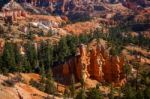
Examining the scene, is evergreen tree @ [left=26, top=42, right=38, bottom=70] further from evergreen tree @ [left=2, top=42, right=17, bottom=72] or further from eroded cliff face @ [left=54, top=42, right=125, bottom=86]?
evergreen tree @ [left=2, top=42, right=17, bottom=72]

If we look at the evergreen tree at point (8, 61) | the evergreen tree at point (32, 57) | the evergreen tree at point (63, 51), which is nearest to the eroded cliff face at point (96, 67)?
the evergreen tree at point (32, 57)

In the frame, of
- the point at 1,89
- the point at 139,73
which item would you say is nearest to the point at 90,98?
the point at 1,89

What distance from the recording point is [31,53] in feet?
581

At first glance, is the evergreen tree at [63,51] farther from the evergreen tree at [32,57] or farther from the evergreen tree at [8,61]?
the evergreen tree at [8,61]

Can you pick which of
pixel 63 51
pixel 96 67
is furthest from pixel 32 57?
pixel 96 67

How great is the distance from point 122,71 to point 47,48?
123 ft

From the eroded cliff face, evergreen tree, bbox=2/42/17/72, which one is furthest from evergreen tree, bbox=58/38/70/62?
evergreen tree, bbox=2/42/17/72

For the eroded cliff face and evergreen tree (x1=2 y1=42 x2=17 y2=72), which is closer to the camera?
evergreen tree (x1=2 y1=42 x2=17 y2=72)

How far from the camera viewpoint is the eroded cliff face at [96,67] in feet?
534

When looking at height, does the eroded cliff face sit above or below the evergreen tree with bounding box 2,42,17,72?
below

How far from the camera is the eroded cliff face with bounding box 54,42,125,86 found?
534 feet

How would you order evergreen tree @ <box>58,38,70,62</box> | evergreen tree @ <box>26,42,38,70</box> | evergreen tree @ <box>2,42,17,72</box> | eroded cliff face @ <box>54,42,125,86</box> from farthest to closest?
1. evergreen tree @ <box>58,38,70,62</box>
2. evergreen tree @ <box>26,42,38,70</box>
3. eroded cliff face @ <box>54,42,125,86</box>
4. evergreen tree @ <box>2,42,17,72</box>

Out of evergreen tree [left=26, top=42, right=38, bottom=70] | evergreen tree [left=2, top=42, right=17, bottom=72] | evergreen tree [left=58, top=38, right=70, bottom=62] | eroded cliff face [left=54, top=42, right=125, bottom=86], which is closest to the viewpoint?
→ evergreen tree [left=2, top=42, right=17, bottom=72]

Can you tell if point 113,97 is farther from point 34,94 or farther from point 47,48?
point 47,48
